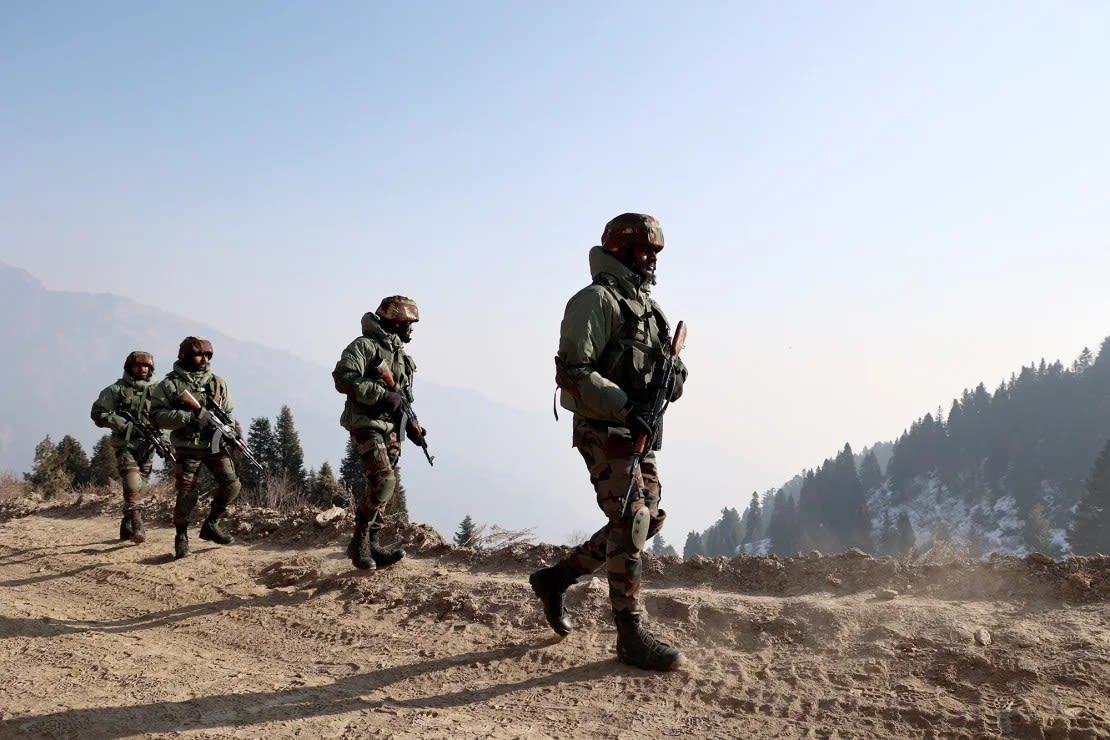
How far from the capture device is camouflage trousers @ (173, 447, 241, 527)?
25.1 ft

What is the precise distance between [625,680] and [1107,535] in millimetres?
79970

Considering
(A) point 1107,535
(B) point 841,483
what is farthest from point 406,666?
(B) point 841,483

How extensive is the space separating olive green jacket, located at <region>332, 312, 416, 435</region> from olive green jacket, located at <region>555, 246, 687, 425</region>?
8.68 ft

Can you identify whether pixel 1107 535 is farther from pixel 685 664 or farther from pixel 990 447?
pixel 685 664

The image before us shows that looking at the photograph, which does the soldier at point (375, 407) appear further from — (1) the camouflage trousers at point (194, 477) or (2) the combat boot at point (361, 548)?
(1) the camouflage trousers at point (194, 477)

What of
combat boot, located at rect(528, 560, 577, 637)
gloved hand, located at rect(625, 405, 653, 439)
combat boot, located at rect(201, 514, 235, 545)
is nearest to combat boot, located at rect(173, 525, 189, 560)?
combat boot, located at rect(201, 514, 235, 545)

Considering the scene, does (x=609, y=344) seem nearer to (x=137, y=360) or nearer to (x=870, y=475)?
(x=137, y=360)

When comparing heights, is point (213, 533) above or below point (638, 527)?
below

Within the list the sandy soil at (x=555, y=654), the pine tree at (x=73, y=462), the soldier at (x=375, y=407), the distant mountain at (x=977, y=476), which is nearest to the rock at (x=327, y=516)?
the sandy soil at (x=555, y=654)

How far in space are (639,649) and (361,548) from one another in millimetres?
3263

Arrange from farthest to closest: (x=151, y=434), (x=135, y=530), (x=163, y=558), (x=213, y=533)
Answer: (x=151, y=434), (x=135, y=530), (x=213, y=533), (x=163, y=558)

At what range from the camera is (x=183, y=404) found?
7.53 metres

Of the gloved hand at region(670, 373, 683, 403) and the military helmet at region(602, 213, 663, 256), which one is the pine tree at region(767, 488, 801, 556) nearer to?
the gloved hand at region(670, 373, 683, 403)

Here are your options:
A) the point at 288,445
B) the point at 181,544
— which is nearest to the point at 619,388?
the point at 181,544
